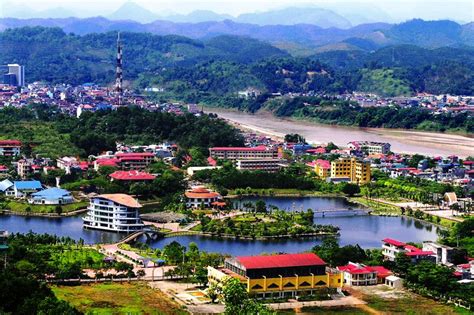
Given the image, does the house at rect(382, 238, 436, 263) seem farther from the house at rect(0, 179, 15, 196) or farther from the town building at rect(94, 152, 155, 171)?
the town building at rect(94, 152, 155, 171)

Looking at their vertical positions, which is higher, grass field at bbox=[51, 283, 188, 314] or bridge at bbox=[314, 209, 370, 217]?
bridge at bbox=[314, 209, 370, 217]

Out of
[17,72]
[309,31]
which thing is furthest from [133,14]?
[17,72]

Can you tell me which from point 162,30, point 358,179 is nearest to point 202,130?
point 358,179

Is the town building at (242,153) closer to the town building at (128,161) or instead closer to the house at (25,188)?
the town building at (128,161)

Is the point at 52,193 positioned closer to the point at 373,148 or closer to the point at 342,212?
the point at 342,212

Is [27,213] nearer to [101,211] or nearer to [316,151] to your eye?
[101,211]

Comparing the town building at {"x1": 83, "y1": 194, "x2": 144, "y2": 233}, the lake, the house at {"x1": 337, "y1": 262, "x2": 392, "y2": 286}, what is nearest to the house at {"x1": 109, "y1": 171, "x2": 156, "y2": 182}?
the lake
